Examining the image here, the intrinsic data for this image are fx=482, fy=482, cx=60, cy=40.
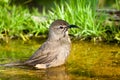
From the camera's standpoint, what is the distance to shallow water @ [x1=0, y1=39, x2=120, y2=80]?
281 inches

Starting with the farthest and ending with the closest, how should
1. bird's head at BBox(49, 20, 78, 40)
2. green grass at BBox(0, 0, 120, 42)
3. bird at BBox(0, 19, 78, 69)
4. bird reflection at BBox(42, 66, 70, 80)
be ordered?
green grass at BBox(0, 0, 120, 42) < bird's head at BBox(49, 20, 78, 40) < bird at BBox(0, 19, 78, 69) < bird reflection at BBox(42, 66, 70, 80)

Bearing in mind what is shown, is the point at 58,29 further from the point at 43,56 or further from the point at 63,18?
the point at 63,18

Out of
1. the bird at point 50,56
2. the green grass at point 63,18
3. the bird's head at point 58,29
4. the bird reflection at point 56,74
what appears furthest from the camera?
the green grass at point 63,18

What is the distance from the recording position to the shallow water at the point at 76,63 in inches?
281

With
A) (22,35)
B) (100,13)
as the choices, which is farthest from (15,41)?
(100,13)

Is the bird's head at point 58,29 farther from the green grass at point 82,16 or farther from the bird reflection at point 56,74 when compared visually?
the green grass at point 82,16

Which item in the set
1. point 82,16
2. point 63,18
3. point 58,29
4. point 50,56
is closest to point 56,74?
point 50,56

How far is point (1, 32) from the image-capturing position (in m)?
10.1

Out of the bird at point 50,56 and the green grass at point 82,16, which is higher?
the green grass at point 82,16

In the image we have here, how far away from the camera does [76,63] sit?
7.92 m

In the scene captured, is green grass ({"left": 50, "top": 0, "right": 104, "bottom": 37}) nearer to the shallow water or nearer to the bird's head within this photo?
the shallow water

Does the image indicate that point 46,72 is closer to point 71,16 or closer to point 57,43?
point 57,43

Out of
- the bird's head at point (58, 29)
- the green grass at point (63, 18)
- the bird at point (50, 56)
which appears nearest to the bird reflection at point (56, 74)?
the bird at point (50, 56)

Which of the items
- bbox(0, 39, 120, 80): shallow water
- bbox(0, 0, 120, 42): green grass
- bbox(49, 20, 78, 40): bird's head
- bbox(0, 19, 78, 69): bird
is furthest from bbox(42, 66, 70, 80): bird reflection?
bbox(0, 0, 120, 42): green grass
